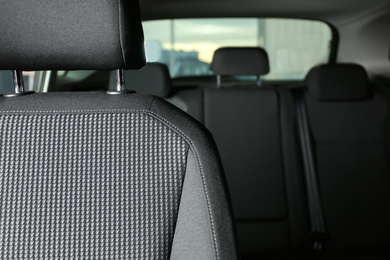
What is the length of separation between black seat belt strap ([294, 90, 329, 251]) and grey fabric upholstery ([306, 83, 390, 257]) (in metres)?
0.04

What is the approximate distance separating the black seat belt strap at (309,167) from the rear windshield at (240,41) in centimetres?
124

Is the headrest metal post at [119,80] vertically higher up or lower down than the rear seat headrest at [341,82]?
higher up

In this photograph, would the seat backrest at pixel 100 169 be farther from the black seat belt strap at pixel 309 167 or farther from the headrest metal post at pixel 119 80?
the black seat belt strap at pixel 309 167

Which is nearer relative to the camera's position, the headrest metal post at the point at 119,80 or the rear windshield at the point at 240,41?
the headrest metal post at the point at 119,80

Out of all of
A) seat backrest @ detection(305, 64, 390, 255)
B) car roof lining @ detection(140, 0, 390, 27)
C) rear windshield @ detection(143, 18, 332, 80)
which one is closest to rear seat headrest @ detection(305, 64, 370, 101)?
seat backrest @ detection(305, 64, 390, 255)

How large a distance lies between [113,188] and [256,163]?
1.42m

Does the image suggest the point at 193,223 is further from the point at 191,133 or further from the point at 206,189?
the point at 191,133

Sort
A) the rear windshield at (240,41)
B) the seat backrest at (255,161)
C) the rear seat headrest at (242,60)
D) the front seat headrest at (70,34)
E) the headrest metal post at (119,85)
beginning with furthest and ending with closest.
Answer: the rear windshield at (240,41), the rear seat headrest at (242,60), the seat backrest at (255,161), the headrest metal post at (119,85), the front seat headrest at (70,34)

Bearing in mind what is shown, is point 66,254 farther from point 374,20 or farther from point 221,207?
point 374,20

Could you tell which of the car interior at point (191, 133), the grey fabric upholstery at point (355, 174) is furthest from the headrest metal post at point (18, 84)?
the grey fabric upholstery at point (355, 174)

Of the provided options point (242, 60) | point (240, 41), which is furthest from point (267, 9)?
point (240, 41)

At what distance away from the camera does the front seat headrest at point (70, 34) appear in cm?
95

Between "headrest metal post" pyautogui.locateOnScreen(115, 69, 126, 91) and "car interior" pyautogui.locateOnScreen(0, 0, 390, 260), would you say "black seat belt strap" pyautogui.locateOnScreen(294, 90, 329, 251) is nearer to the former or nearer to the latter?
"car interior" pyautogui.locateOnScreen(0, 0, 390, 260)

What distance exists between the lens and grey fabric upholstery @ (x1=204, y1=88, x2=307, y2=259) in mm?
2316
